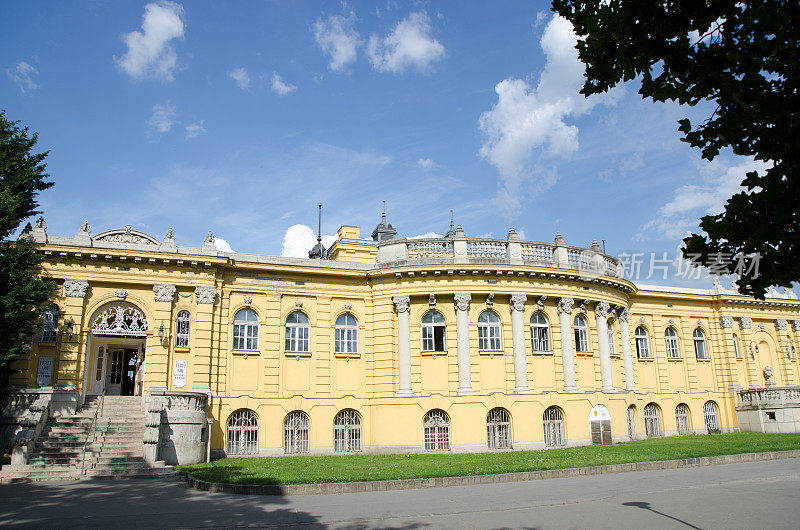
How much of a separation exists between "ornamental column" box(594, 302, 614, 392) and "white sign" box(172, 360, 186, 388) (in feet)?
63.4

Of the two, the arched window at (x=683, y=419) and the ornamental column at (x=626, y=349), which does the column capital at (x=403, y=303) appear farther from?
the arched window at (x=683, y=419)

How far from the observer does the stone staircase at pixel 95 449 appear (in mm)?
17359

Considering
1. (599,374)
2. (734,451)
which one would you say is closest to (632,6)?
(734,451)

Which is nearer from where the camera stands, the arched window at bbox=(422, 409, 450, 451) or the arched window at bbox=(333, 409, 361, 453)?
the arched window at bbox=(422, 409, 450, 451)

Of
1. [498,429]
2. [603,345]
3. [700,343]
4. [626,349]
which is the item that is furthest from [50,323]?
[700,343]

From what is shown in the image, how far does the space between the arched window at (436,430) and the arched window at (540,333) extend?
18.1 ft

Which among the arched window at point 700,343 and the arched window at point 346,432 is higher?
the arched window at point 700,343

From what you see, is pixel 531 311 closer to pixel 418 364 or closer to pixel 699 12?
pixel 418 364

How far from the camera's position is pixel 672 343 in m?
35.5

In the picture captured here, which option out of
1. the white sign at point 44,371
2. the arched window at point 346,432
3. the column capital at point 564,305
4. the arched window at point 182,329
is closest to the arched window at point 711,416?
the column capital at point 564,305

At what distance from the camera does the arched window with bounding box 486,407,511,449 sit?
26.0m

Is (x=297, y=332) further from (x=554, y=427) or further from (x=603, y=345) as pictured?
(x=603, y=345)

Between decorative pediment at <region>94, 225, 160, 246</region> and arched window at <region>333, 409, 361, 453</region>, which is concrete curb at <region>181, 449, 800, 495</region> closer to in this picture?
arched window at <region>333, 409, 361, 453</region>

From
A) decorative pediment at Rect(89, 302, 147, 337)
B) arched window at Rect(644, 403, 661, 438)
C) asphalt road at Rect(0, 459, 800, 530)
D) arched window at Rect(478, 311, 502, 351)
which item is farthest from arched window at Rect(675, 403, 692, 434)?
decorative pediment at Rect(89, 302, 147, 337)
